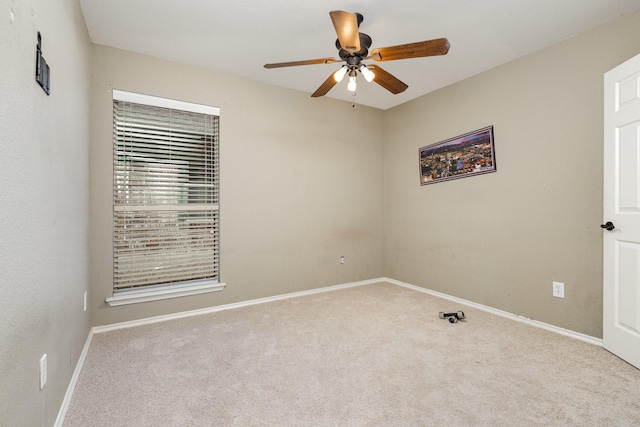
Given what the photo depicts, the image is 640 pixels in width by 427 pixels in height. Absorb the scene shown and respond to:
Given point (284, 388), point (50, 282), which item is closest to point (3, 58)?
point (50, 282)

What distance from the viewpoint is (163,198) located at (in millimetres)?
3006

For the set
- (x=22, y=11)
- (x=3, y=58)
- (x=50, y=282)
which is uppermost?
(x=22, y=11)

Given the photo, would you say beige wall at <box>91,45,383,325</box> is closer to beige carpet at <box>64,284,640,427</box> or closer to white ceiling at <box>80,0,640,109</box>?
white ceiling at <box>80,0,640,109</box>

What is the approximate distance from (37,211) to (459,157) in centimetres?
366

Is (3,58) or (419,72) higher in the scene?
(419,72)

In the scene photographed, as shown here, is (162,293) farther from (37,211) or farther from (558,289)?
(558,289)

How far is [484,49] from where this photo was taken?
2.81 m

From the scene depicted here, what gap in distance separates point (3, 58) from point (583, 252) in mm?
3673

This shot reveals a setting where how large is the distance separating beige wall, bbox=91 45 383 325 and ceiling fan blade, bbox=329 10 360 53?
6.06 ft

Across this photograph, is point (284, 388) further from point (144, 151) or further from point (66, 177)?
point (144, 151)

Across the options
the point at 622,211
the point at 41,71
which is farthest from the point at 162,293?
the point at 622,211

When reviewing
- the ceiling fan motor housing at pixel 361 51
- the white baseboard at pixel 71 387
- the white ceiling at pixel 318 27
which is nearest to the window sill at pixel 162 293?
the white baseboard at pixel 71 387

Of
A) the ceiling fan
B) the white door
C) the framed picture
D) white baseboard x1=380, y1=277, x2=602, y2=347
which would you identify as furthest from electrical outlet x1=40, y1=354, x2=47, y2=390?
the framed picture

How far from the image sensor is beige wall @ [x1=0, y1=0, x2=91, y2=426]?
994 mm
